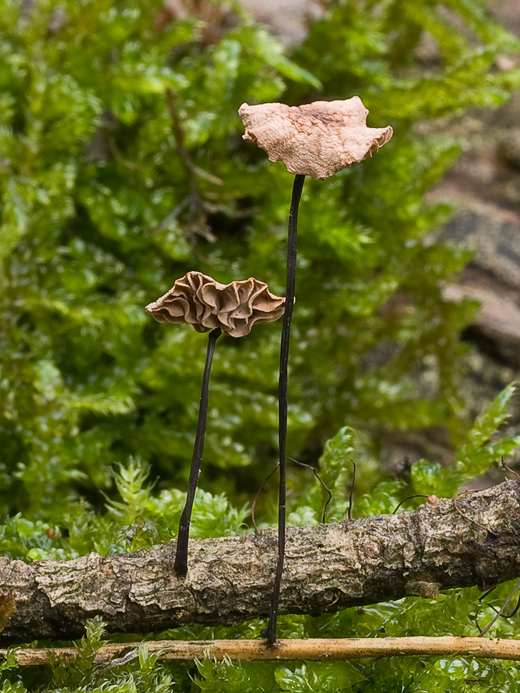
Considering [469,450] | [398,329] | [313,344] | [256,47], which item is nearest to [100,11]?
[256,47]

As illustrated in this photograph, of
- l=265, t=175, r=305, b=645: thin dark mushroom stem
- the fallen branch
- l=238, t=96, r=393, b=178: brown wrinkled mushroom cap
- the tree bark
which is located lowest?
the fallen branch

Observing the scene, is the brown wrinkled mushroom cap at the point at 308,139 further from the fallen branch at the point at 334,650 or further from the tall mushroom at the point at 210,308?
the fallen branch at the point at 334,650


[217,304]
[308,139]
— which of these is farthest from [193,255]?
[308,139]

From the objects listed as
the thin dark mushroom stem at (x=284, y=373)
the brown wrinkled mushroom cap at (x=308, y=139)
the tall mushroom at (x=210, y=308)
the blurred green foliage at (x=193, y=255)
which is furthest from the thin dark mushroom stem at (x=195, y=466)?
the blurred green foliage at (x=193, y=255)

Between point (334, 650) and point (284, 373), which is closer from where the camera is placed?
point (284, 373)

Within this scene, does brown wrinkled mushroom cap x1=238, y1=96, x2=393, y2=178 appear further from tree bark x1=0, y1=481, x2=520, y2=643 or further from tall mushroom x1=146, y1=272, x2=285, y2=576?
tree bark x1=0, y1=481, x2=520, y2=643

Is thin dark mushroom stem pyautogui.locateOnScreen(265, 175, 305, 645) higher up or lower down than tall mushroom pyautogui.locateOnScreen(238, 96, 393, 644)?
lower down

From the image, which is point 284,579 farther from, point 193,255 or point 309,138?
point 193,255

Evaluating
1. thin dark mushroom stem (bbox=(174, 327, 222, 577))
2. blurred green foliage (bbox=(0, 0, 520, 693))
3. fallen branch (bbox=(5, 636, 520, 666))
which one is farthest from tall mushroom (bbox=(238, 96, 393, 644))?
blurred green foliage (bbox=(0, 0, 520, 693))
